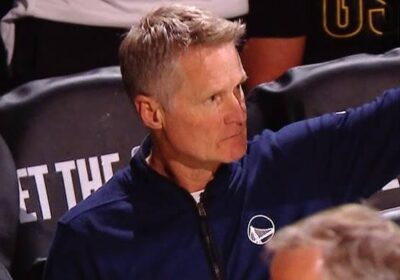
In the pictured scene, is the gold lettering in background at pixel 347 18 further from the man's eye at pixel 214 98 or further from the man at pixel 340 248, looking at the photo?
the man at pixel 340 248

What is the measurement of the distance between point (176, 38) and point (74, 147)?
0.43 meters

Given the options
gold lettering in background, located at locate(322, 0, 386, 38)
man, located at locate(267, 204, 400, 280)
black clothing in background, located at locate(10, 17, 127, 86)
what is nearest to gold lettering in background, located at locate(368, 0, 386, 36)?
gold lettering in background, located at locate(322, 0, 386, 38)

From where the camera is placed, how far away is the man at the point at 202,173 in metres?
1.51

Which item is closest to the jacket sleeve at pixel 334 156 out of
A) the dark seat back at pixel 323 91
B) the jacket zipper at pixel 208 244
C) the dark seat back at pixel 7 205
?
the jacket zipper at pixel 208 244

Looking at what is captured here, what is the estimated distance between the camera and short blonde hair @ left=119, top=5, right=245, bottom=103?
4.90ft

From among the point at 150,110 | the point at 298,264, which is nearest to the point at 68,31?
the point at 150,110

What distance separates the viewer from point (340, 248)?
2.78ft

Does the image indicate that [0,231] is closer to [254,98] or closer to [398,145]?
[254,98]

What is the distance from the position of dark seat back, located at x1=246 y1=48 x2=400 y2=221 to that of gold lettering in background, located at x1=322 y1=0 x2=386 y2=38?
43cm

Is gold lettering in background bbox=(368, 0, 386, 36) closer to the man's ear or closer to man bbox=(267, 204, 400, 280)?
the man's ear

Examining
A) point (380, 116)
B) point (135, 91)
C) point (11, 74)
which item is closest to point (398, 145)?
point (380, 116)

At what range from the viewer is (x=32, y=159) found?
6.05ft

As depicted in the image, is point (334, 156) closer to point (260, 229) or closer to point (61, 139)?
point (260, 229)

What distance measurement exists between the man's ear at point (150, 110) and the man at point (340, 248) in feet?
2.17
